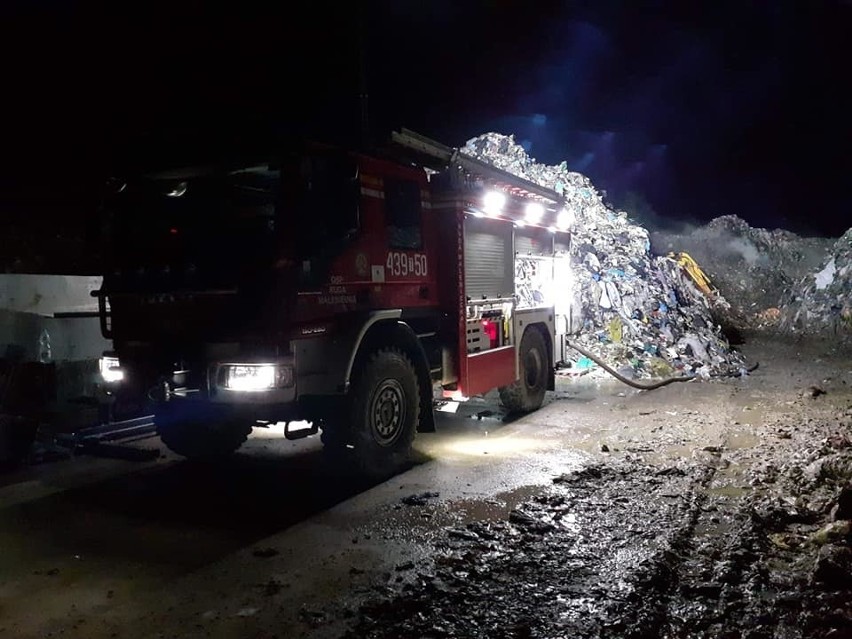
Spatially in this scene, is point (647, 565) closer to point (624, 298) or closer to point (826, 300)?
point (624, 298)

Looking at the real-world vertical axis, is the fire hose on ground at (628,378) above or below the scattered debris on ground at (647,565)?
above

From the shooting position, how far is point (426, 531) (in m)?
4.66

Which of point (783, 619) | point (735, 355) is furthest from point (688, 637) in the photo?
point (735, 355)

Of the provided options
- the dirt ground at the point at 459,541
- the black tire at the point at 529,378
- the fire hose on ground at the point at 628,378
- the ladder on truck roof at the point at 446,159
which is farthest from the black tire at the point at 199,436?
the fire hose on ground at the point at 628,378

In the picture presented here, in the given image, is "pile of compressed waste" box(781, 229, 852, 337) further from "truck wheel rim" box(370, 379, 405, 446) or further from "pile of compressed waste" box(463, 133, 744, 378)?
"truck wheel rim" box(370, 379, 405, 446)

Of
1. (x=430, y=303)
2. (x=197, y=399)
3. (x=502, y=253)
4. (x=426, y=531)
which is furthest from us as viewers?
(x=502, y=253)

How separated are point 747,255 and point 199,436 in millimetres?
23872

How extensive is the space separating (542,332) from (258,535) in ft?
18.6

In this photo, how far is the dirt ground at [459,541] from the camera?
3406 mm

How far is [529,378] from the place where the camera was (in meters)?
9.03

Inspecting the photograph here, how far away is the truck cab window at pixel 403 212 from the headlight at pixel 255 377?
1.80 meters

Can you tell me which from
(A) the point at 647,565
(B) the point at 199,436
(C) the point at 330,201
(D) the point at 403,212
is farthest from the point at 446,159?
(A) the point at 647,565

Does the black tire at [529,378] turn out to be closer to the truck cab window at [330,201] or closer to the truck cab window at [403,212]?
the truck cab window at [403,212]

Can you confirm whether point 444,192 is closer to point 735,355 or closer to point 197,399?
point 197,399
